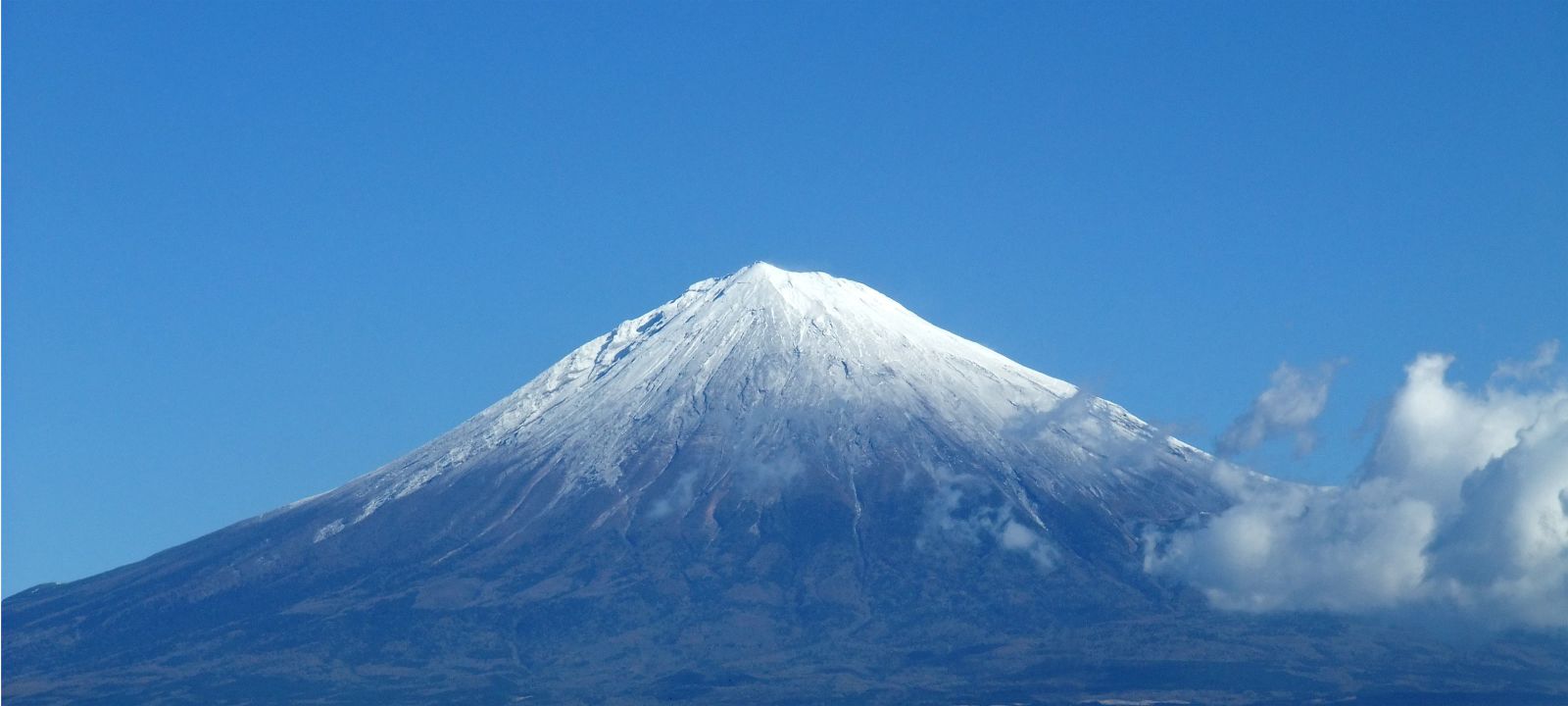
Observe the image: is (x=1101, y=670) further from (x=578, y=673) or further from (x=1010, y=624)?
(x=578, y=673)

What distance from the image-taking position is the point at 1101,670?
16512 centimetres

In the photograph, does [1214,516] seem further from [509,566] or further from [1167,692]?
[509,566]

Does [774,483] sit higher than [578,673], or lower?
higher

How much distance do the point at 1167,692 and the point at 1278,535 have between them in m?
24.2

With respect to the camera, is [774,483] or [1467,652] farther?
[774,483]

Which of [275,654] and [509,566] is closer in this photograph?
[275,654]

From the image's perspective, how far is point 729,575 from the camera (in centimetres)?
18512

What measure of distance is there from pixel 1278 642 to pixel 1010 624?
796 inches

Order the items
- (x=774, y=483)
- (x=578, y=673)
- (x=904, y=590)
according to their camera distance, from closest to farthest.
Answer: (x=578, y=673), (x=904, y=590), (x=774, y=483)

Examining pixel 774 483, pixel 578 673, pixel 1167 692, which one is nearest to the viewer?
pixel 1167 692

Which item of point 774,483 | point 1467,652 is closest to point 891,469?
point 774,483

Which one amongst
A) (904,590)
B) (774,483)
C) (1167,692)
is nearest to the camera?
(1167,692)

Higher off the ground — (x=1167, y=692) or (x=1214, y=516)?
(x=1214, y=516)

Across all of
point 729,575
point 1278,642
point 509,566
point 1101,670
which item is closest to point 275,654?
point 509,566
